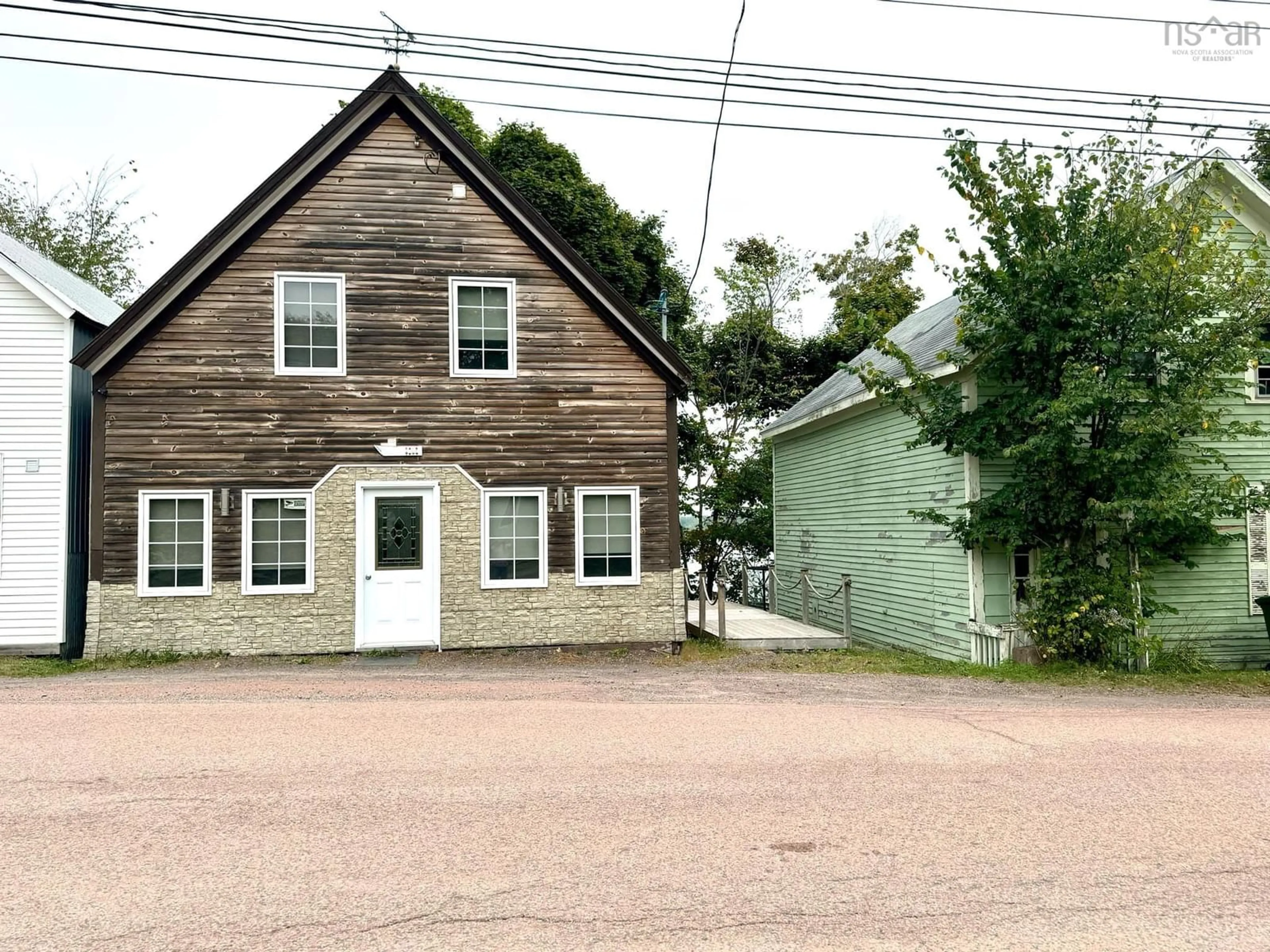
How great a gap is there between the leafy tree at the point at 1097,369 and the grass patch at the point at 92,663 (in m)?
10.7

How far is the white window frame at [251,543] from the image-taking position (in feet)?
45.3

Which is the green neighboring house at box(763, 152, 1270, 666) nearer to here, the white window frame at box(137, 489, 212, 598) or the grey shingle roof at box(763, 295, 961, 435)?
the grey shingle roof at box(763, 295, 961, 435)

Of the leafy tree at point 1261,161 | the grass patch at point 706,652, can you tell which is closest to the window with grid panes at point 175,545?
the grass patch at point 706,652

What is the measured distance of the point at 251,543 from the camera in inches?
545

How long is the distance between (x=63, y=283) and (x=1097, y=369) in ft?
55.0

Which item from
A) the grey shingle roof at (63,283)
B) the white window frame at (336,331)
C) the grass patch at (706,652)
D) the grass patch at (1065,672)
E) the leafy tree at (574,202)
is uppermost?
the leafy tree at (574,202)

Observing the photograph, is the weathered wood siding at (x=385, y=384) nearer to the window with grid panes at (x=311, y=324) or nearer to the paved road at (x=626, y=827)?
the window with grid panes at (x=311, y=324)

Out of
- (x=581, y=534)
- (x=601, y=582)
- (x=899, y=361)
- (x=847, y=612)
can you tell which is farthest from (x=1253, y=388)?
(x=581, y=534)

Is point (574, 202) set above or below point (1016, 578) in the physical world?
above

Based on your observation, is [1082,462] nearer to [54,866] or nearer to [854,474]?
[854,474]

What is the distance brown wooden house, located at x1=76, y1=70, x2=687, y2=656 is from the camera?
1373cm

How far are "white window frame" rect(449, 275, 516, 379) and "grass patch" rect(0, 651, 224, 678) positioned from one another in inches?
210

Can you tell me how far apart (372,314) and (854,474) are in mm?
9011

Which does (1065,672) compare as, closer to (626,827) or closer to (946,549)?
(946,549)
